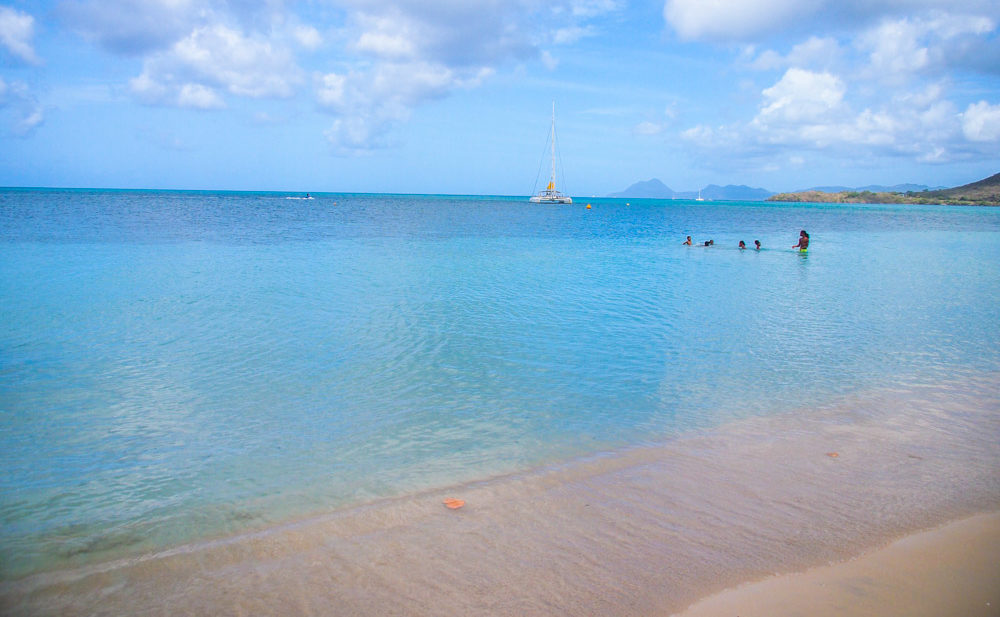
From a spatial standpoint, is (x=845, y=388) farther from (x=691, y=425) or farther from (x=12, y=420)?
(x=12, y=420)

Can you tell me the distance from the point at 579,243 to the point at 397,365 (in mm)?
29622

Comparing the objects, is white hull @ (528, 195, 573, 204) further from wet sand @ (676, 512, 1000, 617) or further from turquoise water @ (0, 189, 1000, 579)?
wet sand @ (676, 512, 1000, 617)

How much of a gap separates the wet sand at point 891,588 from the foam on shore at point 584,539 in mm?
153

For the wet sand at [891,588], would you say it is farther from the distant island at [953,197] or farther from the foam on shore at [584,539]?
the distant island at [953,197]

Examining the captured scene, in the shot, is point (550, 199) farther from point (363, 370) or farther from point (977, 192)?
point (977, 192)

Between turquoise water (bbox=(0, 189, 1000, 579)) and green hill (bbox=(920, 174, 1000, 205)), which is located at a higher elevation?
green hill (bbox=(920, 174, 1000, 205))

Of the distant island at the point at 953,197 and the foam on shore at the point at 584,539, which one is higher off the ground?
the distant island at the point at 953,197

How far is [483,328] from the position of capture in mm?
13422

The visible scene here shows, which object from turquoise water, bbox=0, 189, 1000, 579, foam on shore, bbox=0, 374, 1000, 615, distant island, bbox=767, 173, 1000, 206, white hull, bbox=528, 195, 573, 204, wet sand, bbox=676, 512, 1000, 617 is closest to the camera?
wet sand, bbox=676, 512, 1000, 617

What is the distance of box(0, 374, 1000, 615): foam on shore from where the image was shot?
4363 mm

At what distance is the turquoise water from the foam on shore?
1.59 ft

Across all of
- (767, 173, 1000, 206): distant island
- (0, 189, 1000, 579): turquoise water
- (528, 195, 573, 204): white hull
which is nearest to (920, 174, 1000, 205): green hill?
(767, 173, 1000, 206): distant island

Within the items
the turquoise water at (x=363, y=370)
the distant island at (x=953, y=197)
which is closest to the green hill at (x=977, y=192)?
the distant island at (x=953, y=197)

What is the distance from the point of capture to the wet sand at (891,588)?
4113 mm
